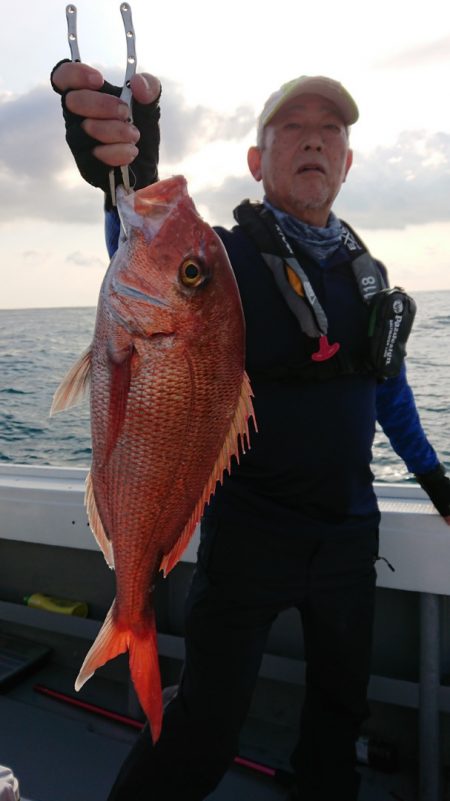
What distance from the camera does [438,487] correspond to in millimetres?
2520

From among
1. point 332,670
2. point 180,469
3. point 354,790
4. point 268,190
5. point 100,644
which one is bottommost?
point 354,790

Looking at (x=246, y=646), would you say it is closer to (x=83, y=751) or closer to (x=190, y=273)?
(x=190, y=273)

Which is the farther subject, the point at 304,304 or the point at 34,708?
the point at 34,708

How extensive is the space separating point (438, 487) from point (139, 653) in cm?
141

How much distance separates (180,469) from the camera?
1.46m

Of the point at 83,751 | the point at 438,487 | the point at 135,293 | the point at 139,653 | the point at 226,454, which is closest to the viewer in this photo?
the point at 135,293

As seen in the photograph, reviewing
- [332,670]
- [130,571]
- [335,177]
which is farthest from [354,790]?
[335,177]

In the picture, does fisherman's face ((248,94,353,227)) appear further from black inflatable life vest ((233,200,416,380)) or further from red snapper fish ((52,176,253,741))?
red snapper fish ((52,176,253,741))

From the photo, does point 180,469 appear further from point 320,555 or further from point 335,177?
point 335,177

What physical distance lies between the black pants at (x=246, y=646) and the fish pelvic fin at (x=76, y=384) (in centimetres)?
81

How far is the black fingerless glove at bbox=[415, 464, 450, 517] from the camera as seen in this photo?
2496 mm

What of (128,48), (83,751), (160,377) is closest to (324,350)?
(160,377)

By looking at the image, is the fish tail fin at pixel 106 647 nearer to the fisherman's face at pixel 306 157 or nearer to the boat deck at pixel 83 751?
the boat deck at pixel 83 751

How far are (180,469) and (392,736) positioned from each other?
6.95ft
